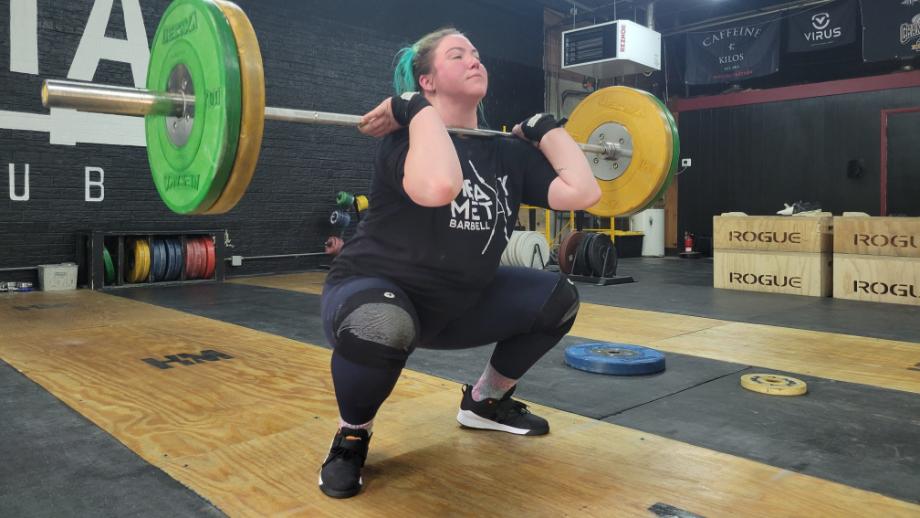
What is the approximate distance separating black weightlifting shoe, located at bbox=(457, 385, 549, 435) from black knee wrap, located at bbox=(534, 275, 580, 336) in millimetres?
203

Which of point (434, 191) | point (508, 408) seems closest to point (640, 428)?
point (508, 408)

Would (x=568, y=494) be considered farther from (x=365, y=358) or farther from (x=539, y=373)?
(x=539, y=373)

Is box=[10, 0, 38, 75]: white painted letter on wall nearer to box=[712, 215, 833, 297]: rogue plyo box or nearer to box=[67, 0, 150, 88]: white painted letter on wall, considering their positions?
box=[67, 0, 150, 88]: white painted letter on wall

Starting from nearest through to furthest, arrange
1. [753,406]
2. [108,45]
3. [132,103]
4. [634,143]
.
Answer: [132,103], [753,406], [634,143], [108,45]

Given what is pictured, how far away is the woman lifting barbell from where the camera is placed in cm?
127

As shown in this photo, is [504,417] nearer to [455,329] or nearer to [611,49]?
[455,329]

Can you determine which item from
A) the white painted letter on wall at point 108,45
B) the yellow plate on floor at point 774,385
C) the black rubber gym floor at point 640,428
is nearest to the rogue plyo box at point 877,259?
the black rubber gym floor at point 640,428

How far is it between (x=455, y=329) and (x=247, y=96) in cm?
66

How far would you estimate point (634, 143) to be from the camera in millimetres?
2400

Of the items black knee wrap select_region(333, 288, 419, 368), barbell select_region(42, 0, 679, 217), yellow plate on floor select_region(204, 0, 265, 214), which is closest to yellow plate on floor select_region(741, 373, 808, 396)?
barbell select_region(42, 0, 679, 217)

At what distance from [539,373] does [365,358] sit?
1163 mm

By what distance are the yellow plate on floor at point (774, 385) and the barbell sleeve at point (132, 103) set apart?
1137mm

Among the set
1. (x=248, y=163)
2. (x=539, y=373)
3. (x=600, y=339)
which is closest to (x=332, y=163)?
(x=600, y=339)

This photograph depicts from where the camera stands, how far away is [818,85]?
8148 mm
